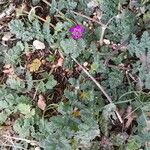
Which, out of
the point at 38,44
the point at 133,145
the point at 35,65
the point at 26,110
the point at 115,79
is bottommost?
the point at 133,145

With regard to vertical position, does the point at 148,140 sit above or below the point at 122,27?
below

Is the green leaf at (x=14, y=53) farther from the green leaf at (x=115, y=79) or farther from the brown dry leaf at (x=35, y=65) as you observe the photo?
the green leaf at (x=115, y=79)

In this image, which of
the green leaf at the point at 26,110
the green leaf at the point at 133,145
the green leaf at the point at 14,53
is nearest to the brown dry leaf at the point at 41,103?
the green leaf at the point at 26,110

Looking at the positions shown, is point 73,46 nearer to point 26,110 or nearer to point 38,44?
point 38,44

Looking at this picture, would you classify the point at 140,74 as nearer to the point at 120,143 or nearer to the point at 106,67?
the point at 106,67

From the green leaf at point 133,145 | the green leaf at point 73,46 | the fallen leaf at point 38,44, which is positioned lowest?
the green leaf at point 133,145

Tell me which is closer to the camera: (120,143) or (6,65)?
(120,143)

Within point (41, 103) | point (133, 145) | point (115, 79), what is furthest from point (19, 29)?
point (133, 145)

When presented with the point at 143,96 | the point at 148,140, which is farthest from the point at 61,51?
the point at 148,140
